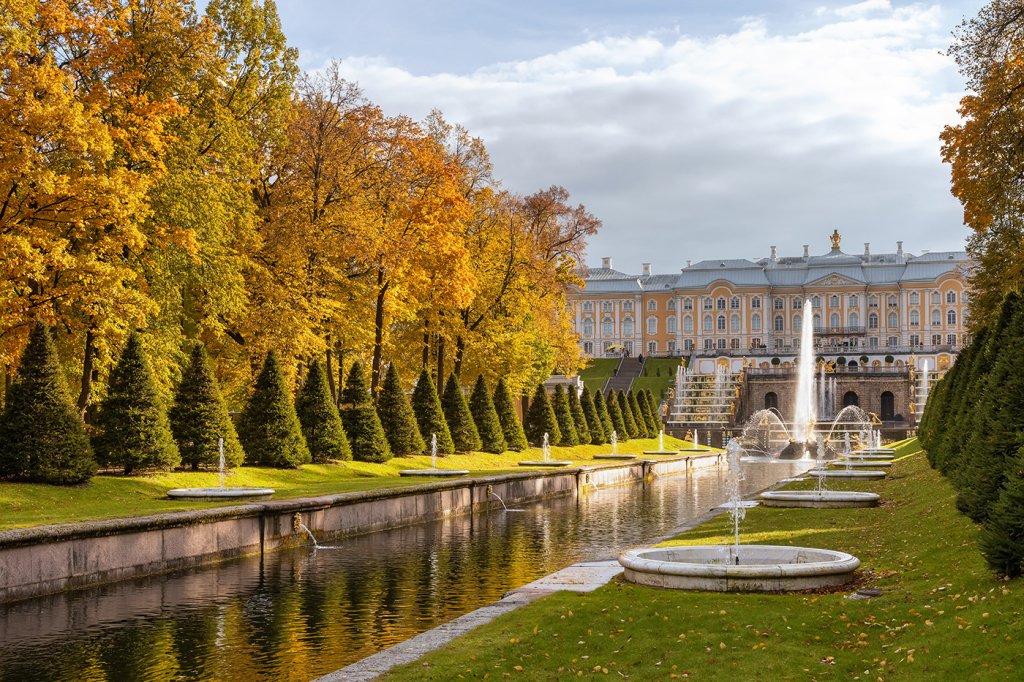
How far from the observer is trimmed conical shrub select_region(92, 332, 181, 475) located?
17.5 metres

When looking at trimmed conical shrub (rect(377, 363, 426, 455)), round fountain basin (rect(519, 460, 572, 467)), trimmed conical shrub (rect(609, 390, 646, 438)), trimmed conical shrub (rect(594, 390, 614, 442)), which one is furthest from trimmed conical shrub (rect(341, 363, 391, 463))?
trimmed conical shrub (rect(609, 390, 646, 438))

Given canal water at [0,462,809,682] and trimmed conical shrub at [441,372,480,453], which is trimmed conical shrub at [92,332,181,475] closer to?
canal water at [0,462,809,682]

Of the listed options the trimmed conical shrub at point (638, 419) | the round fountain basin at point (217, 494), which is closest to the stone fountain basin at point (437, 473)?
the round fountain basin at point (217, 494)

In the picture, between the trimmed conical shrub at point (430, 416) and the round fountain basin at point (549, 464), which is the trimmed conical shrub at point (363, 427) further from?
the round fountain basin at point (549, 464)

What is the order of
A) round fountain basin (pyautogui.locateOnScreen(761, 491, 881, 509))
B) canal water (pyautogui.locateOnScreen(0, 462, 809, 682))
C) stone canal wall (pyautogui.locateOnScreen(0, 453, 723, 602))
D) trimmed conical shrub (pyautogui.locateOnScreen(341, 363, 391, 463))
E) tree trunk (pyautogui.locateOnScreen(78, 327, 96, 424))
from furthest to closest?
trimmed conical shrub (pyautogui.locateOnScreen(341, 363, 391, 463))
tree trunk (pyautogui.locateOnScreen(78, 327, 96, 424))
round fountain basin (pyautogui.locateOnScreen(761, 491, 881, 509))
stone canal wall (pyautogui.locateOnScreen(0, 453, 723, 602))
canal water (pyautogui.locateOnScreen(0, 462, 809, 682))

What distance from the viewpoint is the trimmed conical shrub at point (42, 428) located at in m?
15.3

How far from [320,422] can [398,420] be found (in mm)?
3571

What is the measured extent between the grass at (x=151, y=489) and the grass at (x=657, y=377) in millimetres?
50895

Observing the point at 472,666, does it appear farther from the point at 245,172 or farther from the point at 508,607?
the point at 245,172

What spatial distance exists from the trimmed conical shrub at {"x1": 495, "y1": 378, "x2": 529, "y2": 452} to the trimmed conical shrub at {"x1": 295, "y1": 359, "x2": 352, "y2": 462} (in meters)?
9.49

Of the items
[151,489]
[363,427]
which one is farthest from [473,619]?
[363,427]

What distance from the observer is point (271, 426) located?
2127 cm

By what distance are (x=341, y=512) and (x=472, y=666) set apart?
937 cm

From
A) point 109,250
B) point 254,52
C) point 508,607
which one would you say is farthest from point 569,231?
point 508,607
